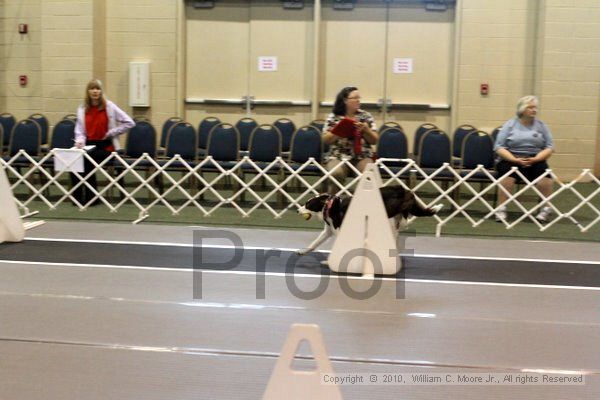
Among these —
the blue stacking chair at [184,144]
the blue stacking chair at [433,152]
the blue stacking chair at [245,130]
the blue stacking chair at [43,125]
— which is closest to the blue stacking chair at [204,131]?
the blue stacking chair at [245,130]

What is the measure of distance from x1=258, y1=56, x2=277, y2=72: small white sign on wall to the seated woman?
4.54 m

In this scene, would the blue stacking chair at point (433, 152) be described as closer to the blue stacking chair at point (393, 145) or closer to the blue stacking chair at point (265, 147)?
the blue stacking chair at point (393, 145)

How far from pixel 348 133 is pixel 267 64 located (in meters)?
4.90

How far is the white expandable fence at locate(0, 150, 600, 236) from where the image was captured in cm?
720

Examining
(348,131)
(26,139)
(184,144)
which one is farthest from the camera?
(26,139)

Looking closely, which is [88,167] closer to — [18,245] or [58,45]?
[18,245]

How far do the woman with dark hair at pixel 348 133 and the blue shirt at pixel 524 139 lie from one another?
1.65 meters

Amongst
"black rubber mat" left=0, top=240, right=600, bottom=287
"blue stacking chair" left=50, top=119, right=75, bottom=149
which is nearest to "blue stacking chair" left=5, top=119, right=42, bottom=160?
"blue stacking chair" left=50, top=119, right=75, bottom=149

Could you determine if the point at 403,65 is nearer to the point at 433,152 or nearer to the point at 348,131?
the point at 433,152

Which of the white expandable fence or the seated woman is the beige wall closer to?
the white expandable fence

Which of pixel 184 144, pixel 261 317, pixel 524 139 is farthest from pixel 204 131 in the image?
pixel 261 317

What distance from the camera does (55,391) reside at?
9.41 ft

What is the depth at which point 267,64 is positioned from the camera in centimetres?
1105

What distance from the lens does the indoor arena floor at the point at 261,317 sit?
3020 millimetres
